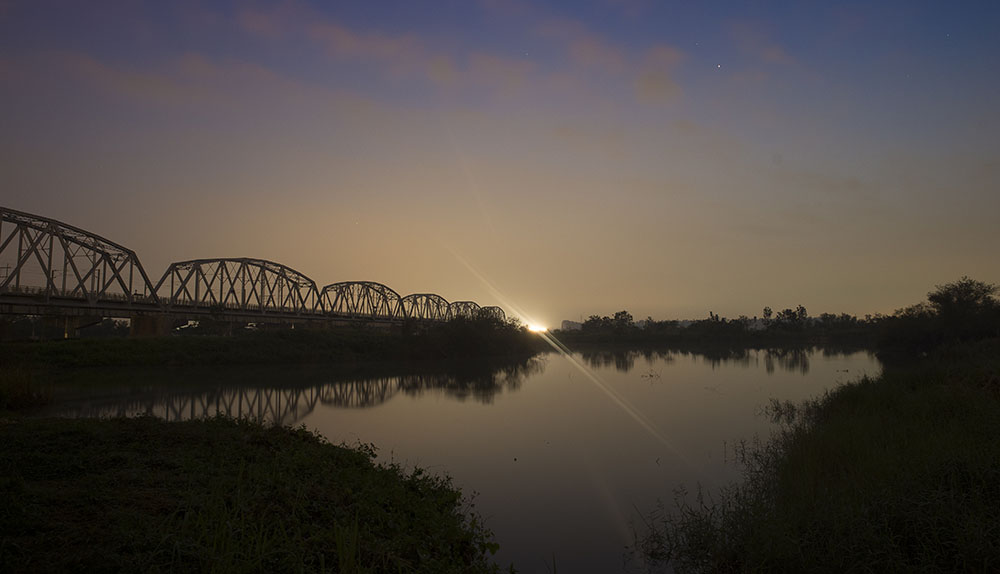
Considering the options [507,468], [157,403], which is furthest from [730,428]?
[157,403]

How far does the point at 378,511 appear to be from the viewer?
653 centimetres

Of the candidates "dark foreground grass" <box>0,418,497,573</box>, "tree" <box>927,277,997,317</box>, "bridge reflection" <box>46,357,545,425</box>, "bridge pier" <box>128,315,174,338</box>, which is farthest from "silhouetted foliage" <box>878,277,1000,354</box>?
"bridge pier" <box>128,315,174,338</box>

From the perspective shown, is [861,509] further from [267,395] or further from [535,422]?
[267,395]

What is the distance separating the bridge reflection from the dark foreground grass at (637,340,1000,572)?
11208 millimetres

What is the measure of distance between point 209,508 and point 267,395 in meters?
18.6

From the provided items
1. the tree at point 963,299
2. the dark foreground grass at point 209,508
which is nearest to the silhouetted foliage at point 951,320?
the tree at point 963,299

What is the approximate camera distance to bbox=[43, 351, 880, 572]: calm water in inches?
337

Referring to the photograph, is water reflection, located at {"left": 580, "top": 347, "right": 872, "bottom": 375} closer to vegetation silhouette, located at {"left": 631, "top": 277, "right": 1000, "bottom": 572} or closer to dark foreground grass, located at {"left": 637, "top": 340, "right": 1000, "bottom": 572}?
vegetation silhouette, located at {"left": 631, "top": 277, "right": 1000, "bottom": 572}

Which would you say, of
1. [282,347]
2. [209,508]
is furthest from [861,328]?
[209,508]

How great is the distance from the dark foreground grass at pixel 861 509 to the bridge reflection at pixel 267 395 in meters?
11.2

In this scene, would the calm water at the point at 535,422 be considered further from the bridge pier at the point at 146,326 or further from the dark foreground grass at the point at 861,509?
the bridge pier at the point at 146,326

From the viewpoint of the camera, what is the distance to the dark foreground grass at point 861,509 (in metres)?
5.43

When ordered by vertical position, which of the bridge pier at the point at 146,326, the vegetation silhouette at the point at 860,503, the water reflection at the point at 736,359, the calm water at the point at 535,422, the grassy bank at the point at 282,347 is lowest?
the water reflection at the point at 736,359

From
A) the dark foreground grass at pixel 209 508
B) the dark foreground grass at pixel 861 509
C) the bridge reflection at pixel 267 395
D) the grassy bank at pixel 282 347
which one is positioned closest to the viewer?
the dark foreground grass at pixel 209 508
